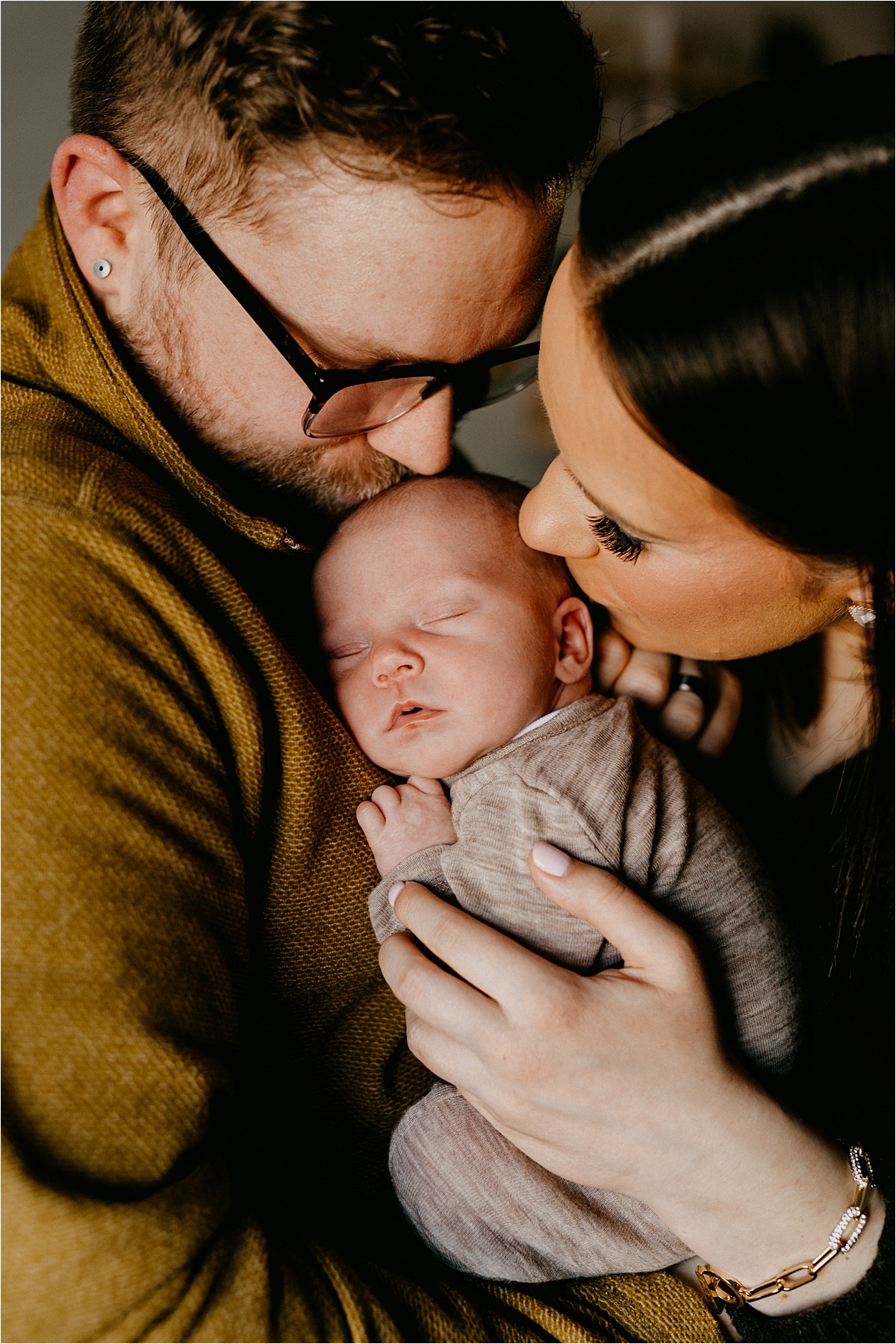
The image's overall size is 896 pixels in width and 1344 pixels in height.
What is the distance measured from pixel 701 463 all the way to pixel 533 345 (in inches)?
19.3

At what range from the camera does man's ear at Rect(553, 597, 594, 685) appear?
56.9 inches

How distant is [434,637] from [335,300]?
0.47 meters

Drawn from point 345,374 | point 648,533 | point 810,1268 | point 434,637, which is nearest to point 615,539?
point 648,533

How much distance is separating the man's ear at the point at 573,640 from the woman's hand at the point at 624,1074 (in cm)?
41

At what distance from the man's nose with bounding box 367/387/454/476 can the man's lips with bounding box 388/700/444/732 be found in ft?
1.19

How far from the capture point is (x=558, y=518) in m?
1.22

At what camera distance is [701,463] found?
0.98 meters

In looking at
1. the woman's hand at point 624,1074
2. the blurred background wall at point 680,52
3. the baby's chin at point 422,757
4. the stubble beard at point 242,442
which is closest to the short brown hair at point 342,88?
the stubble beard at point 242,442

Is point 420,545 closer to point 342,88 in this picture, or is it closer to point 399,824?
point 399,824

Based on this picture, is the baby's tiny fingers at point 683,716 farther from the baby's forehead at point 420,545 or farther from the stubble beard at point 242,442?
the stubble beard at point 242,442

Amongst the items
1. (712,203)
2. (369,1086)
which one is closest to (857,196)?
(712,203)

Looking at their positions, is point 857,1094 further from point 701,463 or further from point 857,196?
point 857,196

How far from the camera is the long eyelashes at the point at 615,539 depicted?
1144 mm

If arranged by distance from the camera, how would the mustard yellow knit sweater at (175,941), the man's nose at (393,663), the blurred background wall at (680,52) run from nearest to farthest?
the mustard yellow knit sweater at (175,941) < the man's nose at (393,663) < the blurred background wall at (680,52)
